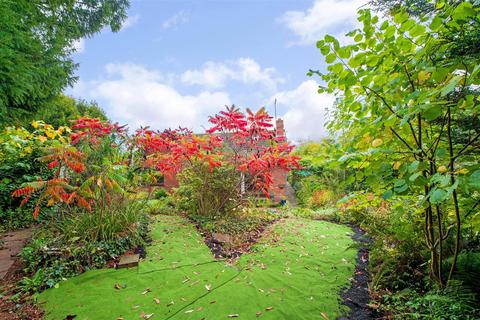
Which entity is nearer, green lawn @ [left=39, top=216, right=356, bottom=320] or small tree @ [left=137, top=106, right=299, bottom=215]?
green lawn @ [left=39, top=216, right=356, bottom=320]

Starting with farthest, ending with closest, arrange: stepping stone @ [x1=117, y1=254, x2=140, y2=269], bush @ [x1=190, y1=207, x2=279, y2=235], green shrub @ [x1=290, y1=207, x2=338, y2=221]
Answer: green shrub @ [x1=290, y1=207, x2=338, y2=221]
bush @ [x1=190, y1=207, x2=279, y2=235]
stepping stone @ [x1=117, y1=254, x2=140, y2=269]

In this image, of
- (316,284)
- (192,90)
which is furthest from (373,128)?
(192,90)

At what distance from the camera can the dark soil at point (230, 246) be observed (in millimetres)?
3669

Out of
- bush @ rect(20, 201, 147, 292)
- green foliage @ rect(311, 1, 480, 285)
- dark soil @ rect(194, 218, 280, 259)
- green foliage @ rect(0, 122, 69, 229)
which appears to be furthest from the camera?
green foliage @ rect(0, 122, 69, 229)

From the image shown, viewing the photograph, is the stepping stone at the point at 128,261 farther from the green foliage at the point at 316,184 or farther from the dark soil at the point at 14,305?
the green foliage at the point at 316,184

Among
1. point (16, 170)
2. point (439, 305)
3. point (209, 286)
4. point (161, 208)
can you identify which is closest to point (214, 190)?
point (161, 208)

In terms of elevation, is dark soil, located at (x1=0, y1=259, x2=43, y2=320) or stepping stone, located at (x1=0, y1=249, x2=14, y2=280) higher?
stepping stone, located at (x1=0, y1=249, x2=14, y2=280)

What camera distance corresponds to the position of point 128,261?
3.12 metres

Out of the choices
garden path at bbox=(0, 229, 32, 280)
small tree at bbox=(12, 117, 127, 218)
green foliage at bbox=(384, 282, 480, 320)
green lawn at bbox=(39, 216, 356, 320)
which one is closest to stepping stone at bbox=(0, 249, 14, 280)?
garden path at bbox=(0, 229, 32, 280)

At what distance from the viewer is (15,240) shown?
156 inches

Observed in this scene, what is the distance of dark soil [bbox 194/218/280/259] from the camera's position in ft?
12.0

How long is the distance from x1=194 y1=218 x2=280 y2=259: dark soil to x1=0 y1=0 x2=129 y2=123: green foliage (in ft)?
13.3

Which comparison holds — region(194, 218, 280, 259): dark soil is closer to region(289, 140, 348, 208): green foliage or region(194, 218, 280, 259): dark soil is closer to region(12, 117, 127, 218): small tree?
region(12, 117, 127, 218): small tree

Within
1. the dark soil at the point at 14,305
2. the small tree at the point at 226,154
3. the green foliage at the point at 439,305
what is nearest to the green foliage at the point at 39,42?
the small tree at the point at 226,154
